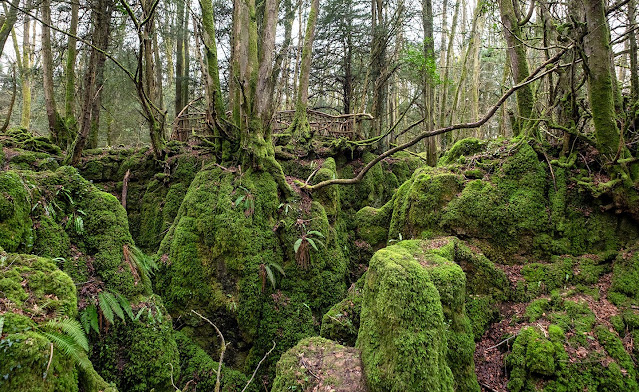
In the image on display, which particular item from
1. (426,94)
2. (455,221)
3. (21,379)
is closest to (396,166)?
(426,94)

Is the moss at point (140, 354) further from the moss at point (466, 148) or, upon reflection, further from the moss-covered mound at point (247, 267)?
the moss at point (466, 148)

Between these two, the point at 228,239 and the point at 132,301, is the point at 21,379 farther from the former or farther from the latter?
the point at 228,239

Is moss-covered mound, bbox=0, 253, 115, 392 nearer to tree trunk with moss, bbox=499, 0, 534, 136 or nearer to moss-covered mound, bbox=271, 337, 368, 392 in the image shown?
moss-covered mound, bbox=271, 337, 368, 392

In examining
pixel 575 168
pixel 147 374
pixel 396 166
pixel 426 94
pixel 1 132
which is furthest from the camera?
pixel 396 166

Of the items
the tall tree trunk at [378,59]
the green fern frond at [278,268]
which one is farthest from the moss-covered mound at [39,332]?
the tall tree trunk at [378,59]

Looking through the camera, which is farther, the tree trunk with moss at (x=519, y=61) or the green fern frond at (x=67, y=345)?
the tree trunk with moss at (x=519, y=61)

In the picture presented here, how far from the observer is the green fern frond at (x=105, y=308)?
3.18 m

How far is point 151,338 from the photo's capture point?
3.82 m

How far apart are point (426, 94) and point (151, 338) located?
10.4 m

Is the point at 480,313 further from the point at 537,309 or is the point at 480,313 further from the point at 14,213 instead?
the point at 14,213

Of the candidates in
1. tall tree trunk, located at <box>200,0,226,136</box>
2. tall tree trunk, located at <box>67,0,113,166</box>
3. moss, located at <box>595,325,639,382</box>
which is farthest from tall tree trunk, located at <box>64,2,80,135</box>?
moss, located at <box>595,325,639,382</box>

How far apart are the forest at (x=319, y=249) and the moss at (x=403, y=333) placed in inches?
0.8

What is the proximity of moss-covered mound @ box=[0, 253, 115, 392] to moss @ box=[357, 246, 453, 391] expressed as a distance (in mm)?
2491

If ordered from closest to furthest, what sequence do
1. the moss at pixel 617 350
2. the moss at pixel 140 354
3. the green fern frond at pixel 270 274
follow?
the moss at pixel 617 350 < the moss at pixel 140 354 < the green fern frond at pixel 270 274
